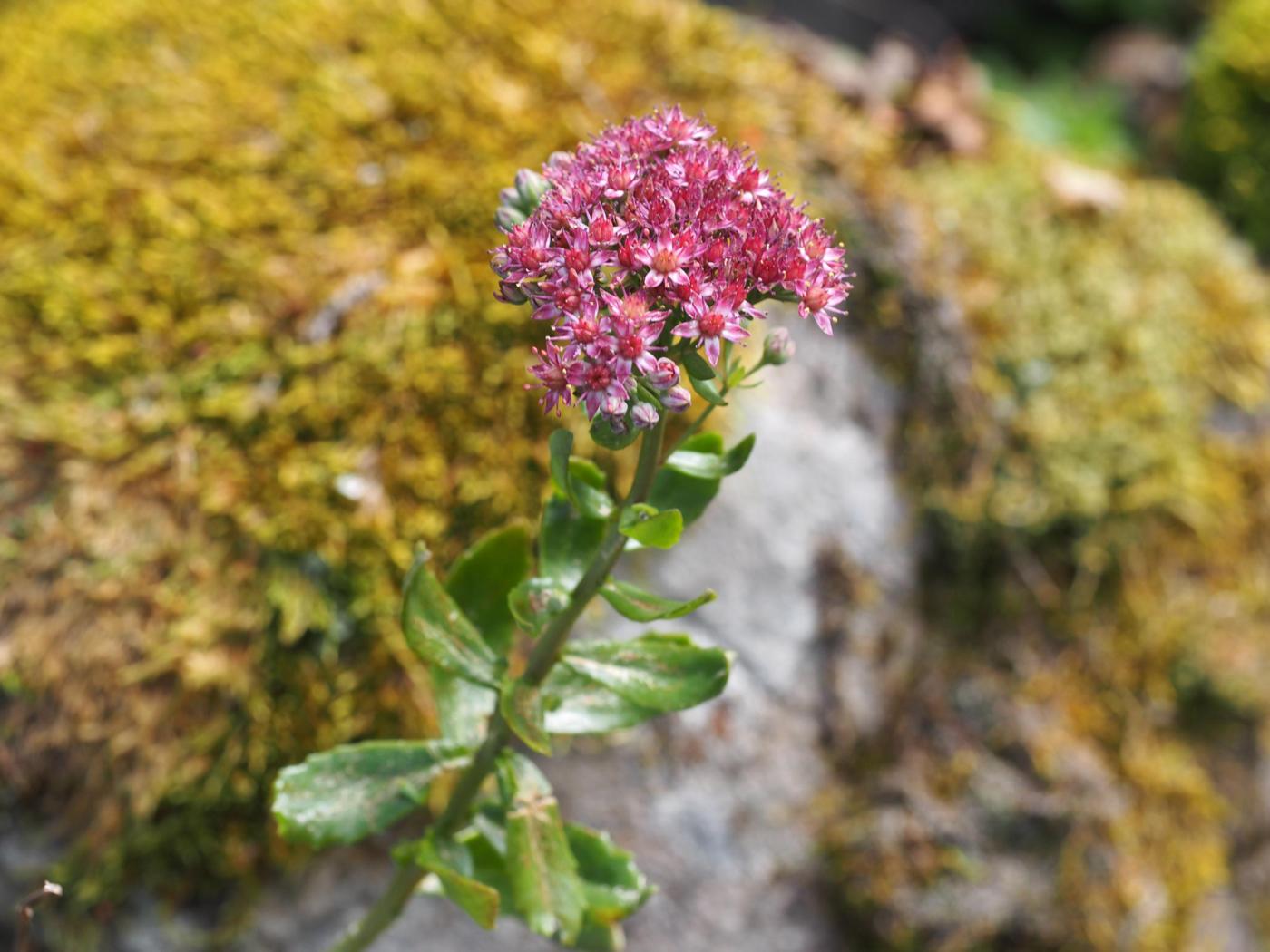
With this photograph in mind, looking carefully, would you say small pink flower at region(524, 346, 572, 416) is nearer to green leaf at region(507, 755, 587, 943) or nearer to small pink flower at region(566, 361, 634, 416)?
small pink flower at region(566, 361, 634, 416)

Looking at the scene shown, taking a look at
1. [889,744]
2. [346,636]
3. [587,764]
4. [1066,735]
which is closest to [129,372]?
[346,636]

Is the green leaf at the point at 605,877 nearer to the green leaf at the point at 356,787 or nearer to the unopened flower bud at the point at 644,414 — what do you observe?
the green leaf at the point at 356,787

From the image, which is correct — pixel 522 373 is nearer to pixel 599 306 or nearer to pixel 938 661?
pixel 599 306

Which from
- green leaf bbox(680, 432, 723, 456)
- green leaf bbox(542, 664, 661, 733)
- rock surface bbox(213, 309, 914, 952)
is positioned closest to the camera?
green leaf bbox(680, 432, 723, 456)

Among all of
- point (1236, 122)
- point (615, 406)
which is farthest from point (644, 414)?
point (1236, 122)

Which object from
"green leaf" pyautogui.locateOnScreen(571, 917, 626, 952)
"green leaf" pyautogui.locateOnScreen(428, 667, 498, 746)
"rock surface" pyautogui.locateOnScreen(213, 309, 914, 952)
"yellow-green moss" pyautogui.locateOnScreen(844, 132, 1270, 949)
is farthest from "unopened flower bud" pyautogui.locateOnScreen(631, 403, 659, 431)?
"yellow-green moss" pyautogui.locateOnScreen(844, 132, 1270, 949)

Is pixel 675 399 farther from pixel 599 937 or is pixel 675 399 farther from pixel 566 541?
pixel 599 937
